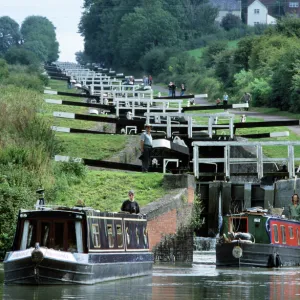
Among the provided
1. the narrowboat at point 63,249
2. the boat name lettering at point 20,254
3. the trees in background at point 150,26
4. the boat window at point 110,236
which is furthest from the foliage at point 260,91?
the trees in background at point 150,26

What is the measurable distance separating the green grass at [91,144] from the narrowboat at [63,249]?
16.9 m

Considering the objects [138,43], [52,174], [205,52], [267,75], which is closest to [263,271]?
[52,174]

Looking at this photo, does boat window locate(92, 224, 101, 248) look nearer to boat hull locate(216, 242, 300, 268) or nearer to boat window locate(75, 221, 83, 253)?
boat window locate(75, 221, 83, 253)

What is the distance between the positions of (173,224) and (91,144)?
14.0m

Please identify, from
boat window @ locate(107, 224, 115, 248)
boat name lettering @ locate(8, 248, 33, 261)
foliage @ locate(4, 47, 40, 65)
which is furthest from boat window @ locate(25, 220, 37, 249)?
foliage @ locate(4, 47, 40, 65)

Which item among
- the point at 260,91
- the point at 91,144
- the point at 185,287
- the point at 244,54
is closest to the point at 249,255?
the point at 185,287

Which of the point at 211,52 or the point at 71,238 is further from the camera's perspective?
the point at 211,52

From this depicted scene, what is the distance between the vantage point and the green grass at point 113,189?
136ft

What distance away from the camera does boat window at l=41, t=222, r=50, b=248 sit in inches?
1208

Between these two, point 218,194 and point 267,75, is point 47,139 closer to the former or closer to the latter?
point 218,194

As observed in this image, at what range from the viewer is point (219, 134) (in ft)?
201

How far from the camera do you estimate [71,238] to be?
30.8 metres

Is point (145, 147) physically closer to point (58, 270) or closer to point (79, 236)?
point (79, 236)

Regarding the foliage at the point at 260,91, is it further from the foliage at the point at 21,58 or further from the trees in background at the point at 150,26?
the foliage at the point at 21,58
